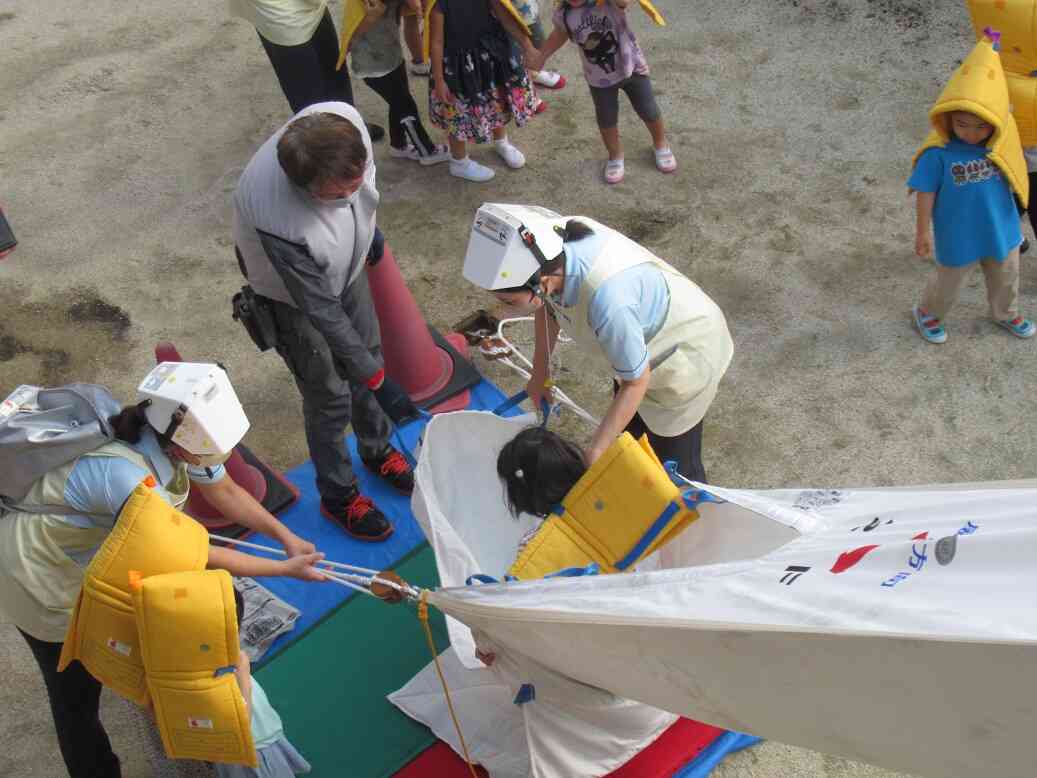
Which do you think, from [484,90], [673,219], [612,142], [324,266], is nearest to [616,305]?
[324,266]

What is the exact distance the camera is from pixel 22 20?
7.11m

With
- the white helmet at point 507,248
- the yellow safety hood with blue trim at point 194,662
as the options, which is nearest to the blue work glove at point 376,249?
the white helmet at point 507,248

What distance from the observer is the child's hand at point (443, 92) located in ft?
16.4

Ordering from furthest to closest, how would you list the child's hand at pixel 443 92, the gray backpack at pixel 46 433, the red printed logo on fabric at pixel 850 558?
1. the child's hand at pixel 443 92
2. the gray backpack at pixel 46 433
3. the red printed logo on fabric at pixel 850 558

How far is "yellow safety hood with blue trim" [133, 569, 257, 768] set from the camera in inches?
86.9

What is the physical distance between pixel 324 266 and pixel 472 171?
2.52 m

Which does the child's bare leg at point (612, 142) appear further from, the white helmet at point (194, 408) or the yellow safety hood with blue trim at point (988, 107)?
the white helmet at point (194, 408)

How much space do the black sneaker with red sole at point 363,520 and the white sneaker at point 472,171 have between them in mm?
2363

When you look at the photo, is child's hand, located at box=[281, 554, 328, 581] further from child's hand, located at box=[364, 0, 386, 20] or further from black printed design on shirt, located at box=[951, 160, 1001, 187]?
child's hand, located at box=[364, 0, 386, 20]

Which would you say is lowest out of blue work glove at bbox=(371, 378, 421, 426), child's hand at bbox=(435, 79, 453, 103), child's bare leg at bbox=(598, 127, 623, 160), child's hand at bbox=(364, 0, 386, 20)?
blue work glove at bbox=(371, 378, 421, 426)

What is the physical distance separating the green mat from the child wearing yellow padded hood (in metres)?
2.43

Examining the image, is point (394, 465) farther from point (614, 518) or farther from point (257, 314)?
point (614, 518)

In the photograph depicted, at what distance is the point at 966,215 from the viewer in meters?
A: 3.94

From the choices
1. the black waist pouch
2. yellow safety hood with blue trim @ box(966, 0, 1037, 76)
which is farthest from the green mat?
yellow safety hood with blue trim @ box(966, 0, 1037, 76)
